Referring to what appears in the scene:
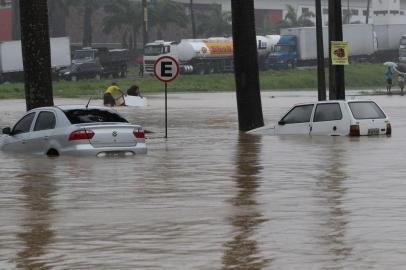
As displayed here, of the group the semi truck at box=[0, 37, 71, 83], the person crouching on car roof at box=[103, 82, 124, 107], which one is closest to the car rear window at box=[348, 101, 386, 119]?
the person crouching on car roof at box=[103, 82, 124, 107]

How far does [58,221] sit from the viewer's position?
47.0ft

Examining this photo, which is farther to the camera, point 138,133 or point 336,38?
point 336,38

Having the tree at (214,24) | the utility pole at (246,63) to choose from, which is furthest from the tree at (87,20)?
the utility pole at (246,63)

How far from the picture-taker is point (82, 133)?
74.1 feet

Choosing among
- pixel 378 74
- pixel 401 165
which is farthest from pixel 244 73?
pixel 378 74

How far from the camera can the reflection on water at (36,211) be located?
38.1 ft

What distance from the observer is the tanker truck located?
92.6 meters

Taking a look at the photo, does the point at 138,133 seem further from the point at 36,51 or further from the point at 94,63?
the point at 94,63

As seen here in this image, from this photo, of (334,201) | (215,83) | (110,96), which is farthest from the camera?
(215,83)

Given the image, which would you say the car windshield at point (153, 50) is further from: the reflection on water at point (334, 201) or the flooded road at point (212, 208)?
the reflection on water at point (334, 201)

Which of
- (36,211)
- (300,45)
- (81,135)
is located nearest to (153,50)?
(300,45)

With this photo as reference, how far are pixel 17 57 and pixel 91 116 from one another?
62085 mm

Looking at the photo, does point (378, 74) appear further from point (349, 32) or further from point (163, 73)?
point (163, 73)

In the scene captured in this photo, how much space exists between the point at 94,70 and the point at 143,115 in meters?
39.8
